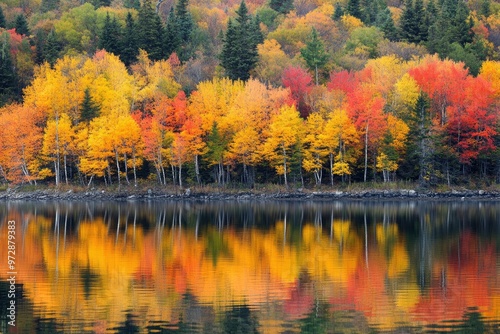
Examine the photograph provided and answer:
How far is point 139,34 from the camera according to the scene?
89.3m

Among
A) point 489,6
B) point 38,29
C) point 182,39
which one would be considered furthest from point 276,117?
point 489,6

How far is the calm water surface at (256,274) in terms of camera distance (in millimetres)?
19891

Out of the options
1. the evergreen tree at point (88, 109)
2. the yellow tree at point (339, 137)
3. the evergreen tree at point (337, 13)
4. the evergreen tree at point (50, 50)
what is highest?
the evergreen tree at point (337, 13)

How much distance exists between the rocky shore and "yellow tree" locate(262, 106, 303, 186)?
311cm

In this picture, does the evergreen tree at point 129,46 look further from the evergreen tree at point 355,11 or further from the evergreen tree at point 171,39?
the evergreen tree at point 355,11

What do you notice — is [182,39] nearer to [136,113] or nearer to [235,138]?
[136,113]

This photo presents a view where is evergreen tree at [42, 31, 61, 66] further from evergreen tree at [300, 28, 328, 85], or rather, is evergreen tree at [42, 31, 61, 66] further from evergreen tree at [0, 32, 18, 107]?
evergreen tree at [300, 28, 328, 85]

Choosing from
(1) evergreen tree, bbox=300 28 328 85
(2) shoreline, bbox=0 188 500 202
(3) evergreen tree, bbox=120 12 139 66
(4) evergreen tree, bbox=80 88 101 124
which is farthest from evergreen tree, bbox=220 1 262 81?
(2) shoreline, bbox=0 188 500 202

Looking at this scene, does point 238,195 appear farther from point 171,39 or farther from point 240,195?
point 171,39

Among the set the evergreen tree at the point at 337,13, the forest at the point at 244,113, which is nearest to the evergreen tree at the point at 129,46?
the forest at the point at 244,113

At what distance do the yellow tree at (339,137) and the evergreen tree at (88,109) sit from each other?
76.6 ft

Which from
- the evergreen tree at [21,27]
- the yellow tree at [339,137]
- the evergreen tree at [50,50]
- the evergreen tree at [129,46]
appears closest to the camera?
the yellow tree at [339,137]

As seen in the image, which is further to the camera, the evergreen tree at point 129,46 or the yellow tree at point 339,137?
the evergreen tree at point 129,46

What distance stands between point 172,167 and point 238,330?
53.0m
